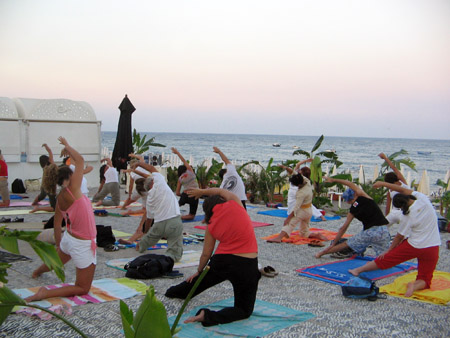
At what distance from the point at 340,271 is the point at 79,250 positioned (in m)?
3.87

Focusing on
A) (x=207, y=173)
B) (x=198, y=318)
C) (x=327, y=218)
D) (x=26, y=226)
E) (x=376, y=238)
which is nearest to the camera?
(x=198, y=318)

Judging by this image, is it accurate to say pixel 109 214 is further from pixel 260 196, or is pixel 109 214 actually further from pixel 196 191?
pixel 196 191

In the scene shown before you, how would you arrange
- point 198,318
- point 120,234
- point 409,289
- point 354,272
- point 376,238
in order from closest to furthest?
1. point 198,318
2. point 409,289
3. point 354,272
4. point 376,238
5. point 120,234

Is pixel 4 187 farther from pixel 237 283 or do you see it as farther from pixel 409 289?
pixel 409 289

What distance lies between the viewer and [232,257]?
499cm

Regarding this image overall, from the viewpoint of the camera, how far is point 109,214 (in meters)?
12.4

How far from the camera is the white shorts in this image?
530cm

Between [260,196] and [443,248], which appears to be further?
[260,196]

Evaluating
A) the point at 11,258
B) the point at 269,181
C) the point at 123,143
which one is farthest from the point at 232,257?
the point at 123,143

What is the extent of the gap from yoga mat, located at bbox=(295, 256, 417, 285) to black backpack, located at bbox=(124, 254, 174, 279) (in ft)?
6.46

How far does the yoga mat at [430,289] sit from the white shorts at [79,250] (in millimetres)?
3704

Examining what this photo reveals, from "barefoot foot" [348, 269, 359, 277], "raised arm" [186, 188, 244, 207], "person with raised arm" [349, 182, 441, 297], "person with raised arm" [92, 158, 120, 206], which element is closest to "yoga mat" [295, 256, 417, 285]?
"barefoot foot" [348, 269, 359, 277]

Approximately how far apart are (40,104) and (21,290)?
44.4 feet

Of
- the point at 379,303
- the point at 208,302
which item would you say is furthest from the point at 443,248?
the point at 208,302
